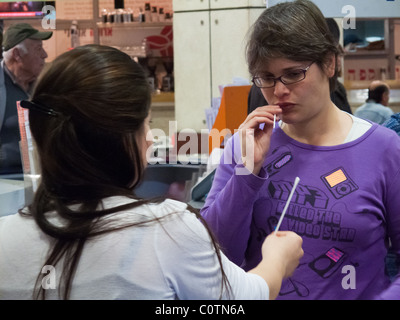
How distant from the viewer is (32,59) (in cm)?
448

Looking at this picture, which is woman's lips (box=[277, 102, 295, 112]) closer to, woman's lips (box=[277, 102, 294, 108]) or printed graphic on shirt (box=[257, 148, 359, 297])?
woman's lips (box=[277, 102, 294, 108])

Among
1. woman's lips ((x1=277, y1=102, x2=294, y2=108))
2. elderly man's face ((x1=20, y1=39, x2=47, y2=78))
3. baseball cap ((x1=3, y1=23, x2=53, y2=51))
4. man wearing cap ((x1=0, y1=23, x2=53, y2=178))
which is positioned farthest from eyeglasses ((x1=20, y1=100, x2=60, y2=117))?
baseball cap ((x1=3, y1=23, x2=53, y2=51))

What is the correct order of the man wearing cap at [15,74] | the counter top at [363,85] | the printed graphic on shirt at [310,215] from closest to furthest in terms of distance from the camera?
the printed graphic on shirt at [310,215] < the man wearing cap at [15,74] < the counter top at [363,85]

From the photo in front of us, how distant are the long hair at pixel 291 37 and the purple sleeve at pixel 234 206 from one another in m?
0.26

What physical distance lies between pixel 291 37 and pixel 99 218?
741 mm

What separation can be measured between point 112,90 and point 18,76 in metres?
3.60

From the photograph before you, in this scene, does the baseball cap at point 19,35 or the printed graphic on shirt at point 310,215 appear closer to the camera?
the printed graphic on shirt at point 310,215

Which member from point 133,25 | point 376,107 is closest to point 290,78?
point 376,107

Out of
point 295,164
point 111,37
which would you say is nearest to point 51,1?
point 111,37

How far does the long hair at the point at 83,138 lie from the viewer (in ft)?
3.44

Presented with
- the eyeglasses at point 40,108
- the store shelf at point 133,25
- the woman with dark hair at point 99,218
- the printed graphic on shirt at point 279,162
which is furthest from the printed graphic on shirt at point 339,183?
the store shelf at point 133,25

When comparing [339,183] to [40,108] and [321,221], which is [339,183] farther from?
[40,108]

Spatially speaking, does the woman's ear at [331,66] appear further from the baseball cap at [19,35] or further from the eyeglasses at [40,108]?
the baseball cap at [19,35]

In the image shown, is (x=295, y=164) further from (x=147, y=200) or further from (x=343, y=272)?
(x=147, y=200)
